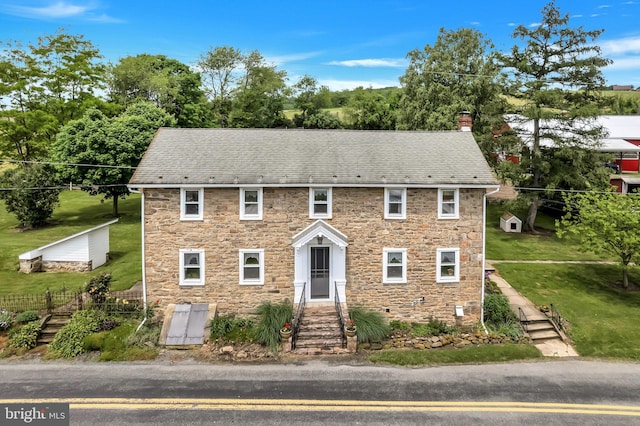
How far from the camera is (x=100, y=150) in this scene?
2902 centimetres

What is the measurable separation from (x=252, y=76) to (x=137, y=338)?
1884 inches

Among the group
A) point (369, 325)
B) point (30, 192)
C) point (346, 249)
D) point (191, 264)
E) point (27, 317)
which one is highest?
point (30, 192)

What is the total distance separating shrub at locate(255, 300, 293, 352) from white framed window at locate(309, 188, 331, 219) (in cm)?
399

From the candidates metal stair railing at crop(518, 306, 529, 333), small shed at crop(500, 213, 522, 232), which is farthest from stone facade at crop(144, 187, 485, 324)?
small shed at crop(500, 213, 522, 232)

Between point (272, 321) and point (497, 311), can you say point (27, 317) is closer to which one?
point (272, 321)

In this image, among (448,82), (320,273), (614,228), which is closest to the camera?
(320,273)

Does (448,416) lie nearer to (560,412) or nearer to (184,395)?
(560,412)

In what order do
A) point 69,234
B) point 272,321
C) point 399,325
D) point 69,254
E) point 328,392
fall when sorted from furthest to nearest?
point 69,234, point 69,254, point 399,325, point 272,321, point 328,392

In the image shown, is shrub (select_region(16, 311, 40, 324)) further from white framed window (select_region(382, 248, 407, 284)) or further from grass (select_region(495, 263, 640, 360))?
grass (select_region(495, 263, 640, 360))

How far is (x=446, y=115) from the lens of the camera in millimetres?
35406

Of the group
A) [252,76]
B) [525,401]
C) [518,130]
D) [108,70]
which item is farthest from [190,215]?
[252,76]

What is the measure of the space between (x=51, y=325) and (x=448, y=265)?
16674 mm

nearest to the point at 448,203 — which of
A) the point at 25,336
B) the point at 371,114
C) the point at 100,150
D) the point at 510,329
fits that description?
the point at 510,329

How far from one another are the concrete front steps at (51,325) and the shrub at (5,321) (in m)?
1.23
